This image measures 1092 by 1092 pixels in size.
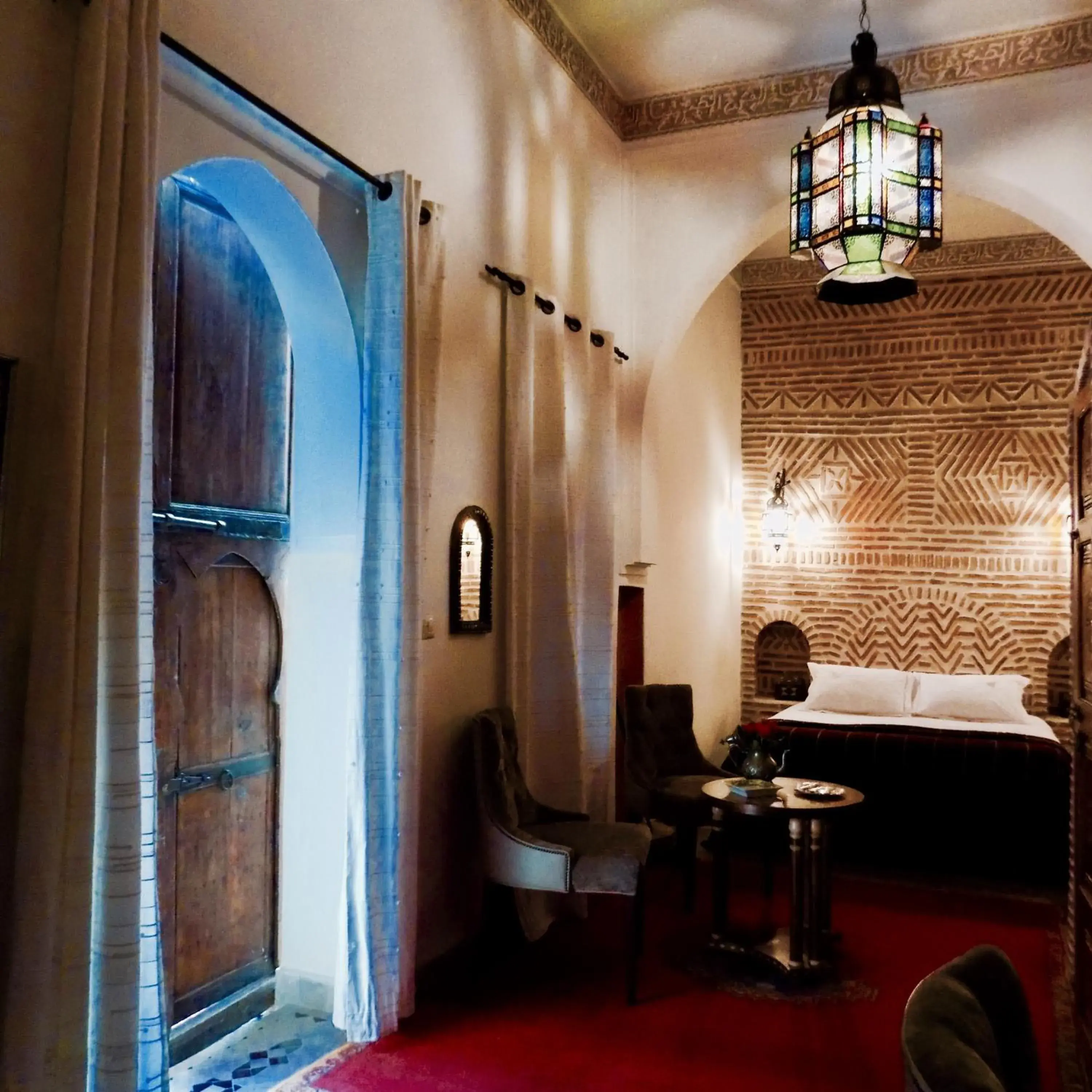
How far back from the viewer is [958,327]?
24.5 feet

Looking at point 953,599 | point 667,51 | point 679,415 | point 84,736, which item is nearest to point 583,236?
point 667,51

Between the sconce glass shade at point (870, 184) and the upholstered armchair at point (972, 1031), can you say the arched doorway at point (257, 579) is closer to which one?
the sconce glass shade at point (870, 184)

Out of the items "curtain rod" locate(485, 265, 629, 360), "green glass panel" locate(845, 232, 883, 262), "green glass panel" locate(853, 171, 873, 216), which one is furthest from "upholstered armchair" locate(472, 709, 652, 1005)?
"green glass panel" locate(853, 171, 873, 216)

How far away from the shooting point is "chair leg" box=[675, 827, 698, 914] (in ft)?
14.6

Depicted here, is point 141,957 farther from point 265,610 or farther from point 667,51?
point 667,51

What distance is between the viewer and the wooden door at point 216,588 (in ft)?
9.20

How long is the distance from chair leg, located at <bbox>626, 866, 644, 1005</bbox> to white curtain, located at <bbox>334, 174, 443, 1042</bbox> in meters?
0.75

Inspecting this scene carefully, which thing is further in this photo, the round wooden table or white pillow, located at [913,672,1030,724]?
white pillow, located at [913,672,1030,724]

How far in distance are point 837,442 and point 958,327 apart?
119 centimetres

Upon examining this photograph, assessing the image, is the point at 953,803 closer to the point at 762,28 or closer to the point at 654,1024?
the point at 654,1024

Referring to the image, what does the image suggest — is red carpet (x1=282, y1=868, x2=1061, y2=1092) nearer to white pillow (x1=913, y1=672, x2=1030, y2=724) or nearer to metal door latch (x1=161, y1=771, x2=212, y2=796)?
metal door latch (x1=161, y1=771, x2=212, y2=796)

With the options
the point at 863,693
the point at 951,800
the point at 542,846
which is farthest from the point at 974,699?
the point at 542,846

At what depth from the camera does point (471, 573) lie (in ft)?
12.4

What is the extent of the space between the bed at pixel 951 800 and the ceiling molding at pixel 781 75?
3.28 m
